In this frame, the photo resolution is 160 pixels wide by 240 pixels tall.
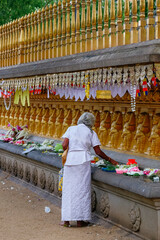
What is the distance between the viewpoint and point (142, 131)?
7.75 metres

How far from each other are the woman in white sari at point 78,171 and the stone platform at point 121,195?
28 cm

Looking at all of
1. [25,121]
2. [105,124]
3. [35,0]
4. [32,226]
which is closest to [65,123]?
[105,124]

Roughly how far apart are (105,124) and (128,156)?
1069mm

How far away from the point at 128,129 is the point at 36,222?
87.7 inches

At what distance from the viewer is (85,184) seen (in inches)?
281

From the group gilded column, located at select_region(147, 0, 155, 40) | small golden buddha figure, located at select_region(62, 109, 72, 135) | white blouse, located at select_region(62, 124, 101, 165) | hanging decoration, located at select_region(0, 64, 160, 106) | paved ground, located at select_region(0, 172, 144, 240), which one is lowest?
paved ground, located at select_region(0, 172, 144, 240)

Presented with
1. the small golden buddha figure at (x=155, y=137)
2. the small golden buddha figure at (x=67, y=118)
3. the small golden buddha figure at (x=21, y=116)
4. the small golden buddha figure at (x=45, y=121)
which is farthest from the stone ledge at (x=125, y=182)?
the small golden buddha figure at (x=21, y=116)

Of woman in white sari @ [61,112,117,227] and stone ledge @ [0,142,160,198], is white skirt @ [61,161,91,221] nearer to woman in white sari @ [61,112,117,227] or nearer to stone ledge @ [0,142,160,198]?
woman in white sari @ [61,112,117,227]

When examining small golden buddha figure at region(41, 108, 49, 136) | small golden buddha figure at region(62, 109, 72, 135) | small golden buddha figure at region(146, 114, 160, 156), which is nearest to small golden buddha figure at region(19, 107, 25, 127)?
small golden buddha figure at region(41, 108, 49, 136)

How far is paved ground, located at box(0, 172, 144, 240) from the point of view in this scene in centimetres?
669

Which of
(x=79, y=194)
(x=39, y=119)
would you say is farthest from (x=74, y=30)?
(x=39, y=119)

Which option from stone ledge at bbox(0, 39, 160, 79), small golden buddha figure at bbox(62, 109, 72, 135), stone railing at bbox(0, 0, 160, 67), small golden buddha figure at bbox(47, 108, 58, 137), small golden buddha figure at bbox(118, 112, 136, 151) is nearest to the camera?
stone ledge at bbox(0, 39, 160, 79)

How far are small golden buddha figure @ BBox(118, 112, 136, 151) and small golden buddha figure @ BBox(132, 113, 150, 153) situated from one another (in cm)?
23

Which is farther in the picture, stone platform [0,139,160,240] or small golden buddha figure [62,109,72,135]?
small golden buddha figure [62,109,72,135]
